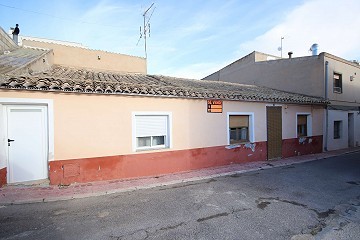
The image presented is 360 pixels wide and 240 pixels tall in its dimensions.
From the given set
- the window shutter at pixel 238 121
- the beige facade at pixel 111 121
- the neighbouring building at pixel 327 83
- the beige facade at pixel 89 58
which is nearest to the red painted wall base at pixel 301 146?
the neighbouring building at pixel 327 83

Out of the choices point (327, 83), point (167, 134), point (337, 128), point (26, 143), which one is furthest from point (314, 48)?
point (26, 143)

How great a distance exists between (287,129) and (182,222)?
9367 mm

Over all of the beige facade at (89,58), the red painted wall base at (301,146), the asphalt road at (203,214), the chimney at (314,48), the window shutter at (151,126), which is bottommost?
the asphalt road at (203,214)

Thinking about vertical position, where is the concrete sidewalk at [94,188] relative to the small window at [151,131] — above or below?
below

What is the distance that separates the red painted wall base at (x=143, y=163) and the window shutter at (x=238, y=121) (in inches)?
38.8

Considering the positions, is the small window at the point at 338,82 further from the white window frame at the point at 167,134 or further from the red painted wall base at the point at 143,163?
the white window frame at the point at 167,134

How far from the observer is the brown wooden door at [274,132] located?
413 inches

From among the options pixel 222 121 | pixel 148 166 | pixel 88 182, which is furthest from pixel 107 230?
pixel 222 121

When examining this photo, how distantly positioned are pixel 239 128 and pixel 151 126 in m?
4.44

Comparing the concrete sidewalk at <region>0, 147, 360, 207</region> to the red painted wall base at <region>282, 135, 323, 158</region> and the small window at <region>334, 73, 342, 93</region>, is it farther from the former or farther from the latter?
the small window at <region>334, 73, 342, 93</region>

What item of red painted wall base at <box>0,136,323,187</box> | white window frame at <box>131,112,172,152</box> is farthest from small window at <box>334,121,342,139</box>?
white window frame at <box>131,112,172,152</box>

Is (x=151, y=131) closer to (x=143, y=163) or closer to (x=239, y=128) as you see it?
(x=143, y=163)

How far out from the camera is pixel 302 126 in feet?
40.8

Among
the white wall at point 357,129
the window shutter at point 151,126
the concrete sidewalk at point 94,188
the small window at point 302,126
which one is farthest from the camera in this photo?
the white wall at point 357,129
